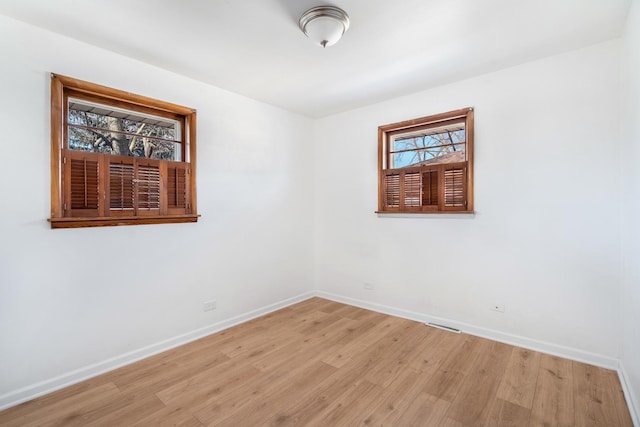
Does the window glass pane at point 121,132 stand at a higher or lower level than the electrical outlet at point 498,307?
higher

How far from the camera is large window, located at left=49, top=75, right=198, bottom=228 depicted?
2.27 m

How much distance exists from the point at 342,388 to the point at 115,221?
Answer: 2266 mm

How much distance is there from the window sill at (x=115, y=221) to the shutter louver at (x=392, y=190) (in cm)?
222

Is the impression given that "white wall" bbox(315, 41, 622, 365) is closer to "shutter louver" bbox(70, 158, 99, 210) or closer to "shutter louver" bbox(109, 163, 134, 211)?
"shutter louver" bbox(109, 163, 134, 211)

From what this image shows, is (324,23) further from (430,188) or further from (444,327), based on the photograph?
(444,327)

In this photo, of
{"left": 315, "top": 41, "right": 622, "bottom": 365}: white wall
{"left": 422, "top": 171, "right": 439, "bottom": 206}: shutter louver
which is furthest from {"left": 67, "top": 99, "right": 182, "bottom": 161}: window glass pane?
{"left": 422, "top": 171, "right": 439, "bottom": 206}: shutter louver

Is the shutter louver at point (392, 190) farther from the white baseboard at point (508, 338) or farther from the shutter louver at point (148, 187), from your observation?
the shutter louver at point (148, 187)

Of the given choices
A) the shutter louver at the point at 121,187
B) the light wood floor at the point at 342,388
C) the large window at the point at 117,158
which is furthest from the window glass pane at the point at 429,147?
the shutter louver at the point at 121,187

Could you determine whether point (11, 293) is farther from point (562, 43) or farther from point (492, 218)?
point (562, 43)

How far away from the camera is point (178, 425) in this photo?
1.83 meters

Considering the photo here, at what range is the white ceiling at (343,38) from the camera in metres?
1.95

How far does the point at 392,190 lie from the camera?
3672 mm

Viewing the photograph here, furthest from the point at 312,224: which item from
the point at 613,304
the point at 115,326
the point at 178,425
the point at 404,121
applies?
the point at 613,304

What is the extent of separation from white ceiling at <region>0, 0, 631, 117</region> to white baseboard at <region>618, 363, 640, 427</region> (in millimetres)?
2570
